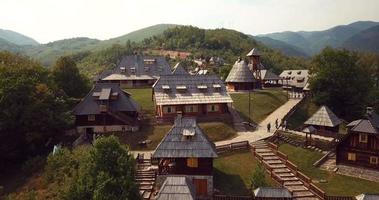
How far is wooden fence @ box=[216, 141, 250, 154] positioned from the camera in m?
46.1

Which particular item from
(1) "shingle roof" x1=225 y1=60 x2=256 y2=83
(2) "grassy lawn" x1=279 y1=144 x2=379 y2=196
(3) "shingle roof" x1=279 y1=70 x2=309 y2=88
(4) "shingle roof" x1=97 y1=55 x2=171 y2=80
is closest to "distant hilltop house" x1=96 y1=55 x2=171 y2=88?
(4) "shingle roof" x1=97 y1=55 x2=171 y2=80

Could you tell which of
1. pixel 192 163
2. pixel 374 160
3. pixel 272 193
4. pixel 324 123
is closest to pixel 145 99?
pixel 324 123

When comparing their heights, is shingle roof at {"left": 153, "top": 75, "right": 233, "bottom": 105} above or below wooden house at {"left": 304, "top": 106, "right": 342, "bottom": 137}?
above

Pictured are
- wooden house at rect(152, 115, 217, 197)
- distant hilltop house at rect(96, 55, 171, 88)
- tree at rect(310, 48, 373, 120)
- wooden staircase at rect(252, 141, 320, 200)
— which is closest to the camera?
wooden staircase at rect(252, 141, 320, 200)

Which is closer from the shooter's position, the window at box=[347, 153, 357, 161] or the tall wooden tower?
the window at box=[347, 153, 357, 161]

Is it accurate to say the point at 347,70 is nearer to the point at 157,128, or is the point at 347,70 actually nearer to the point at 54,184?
the point at 157,128

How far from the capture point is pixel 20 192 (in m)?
40.8

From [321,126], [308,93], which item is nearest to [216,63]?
[308,93]

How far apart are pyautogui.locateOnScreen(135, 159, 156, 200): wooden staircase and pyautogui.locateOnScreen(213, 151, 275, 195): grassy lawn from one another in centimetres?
605

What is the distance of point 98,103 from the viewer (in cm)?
5325

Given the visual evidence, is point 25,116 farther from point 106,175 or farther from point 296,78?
point 296,78

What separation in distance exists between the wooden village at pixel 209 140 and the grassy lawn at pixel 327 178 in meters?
0.76

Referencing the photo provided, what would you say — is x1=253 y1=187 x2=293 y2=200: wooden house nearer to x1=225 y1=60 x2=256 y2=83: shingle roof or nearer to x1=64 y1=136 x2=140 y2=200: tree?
x1=64 y1=136 x2=140 y2=200: tree

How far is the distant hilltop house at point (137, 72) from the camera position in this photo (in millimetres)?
82875
